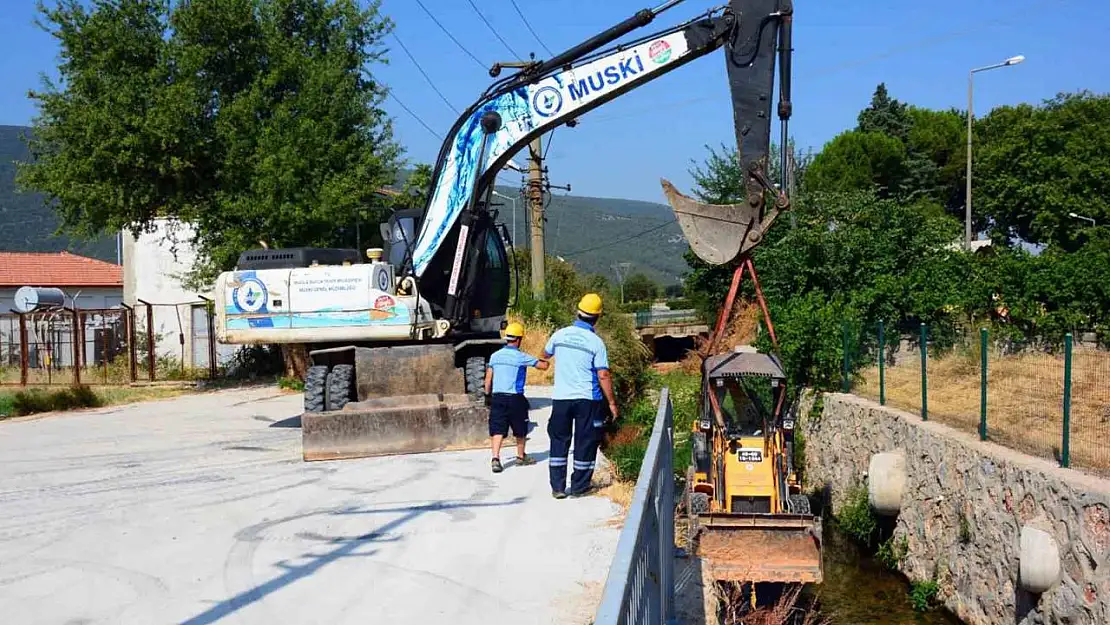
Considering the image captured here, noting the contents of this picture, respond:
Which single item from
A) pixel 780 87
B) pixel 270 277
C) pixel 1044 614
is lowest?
pixel 1044 614

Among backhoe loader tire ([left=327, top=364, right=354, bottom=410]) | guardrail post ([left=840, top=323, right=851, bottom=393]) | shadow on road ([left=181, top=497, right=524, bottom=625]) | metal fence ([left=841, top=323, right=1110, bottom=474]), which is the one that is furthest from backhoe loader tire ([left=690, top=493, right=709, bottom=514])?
guardrail post ([left=840, top=323, right=851, bottom=393])

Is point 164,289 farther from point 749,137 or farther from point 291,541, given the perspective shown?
point 291,541

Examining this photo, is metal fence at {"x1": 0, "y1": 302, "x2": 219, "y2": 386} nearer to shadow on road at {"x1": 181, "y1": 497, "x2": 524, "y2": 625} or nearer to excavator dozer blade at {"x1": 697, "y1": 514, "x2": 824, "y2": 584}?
shadow on road at {"x1": 181, "y1": 497, "x2": 524, "y2": 625}

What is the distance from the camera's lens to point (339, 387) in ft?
45.0

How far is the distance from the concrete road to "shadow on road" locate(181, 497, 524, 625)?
0.02 meters

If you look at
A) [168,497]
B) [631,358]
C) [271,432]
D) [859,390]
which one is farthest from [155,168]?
[859,390]

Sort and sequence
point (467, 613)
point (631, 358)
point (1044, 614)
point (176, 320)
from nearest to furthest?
point (467, 613) < point (1044, 614) < point (631, 358) < point (176, 320)

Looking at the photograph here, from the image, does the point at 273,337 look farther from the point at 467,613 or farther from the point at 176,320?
the point at 176,320

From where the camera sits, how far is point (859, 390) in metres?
16.9

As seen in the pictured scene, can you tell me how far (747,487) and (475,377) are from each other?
463cm

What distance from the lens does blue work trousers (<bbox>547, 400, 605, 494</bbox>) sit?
9.50 metres

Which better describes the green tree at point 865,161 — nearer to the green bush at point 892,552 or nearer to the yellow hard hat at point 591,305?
the green bush at point 892,552

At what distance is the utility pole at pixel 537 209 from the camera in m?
28.4

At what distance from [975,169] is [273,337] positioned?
50.9 metres
